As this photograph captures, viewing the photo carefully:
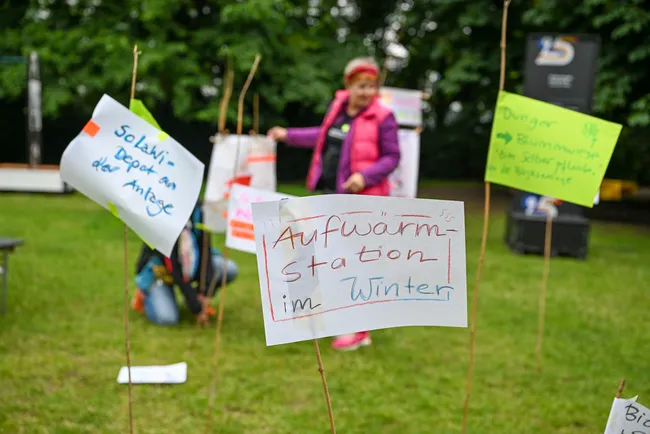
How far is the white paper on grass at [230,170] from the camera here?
12.8 ft

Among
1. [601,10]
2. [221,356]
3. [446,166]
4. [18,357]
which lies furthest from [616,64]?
[446,166]

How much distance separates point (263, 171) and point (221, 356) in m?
1.15

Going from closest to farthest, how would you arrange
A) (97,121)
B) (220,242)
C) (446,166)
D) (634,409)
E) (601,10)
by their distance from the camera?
(634,409) < (97,121) < (220,242) < (601,10) < (446,166)

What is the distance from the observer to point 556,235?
24.2ft

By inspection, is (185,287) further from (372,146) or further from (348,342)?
(372,146)

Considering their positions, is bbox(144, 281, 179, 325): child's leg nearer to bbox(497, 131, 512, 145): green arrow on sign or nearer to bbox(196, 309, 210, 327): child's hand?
bbox(196, 309, 210, 327): child's hand

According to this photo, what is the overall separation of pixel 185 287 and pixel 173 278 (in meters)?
0.14

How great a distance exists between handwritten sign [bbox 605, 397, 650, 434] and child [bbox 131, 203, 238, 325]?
2.78 m

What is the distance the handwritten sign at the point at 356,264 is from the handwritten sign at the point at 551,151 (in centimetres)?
106

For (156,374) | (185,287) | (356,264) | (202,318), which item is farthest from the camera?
(202,318)

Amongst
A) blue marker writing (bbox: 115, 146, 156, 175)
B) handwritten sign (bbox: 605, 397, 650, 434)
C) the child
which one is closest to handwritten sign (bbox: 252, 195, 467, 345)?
handwritten sign (bbox: 605, 397, 650, 434)

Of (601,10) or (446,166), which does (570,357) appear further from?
(446,166)

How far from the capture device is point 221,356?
351 centimetres

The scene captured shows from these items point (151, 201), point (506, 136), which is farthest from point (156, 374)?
point (506, 136)
